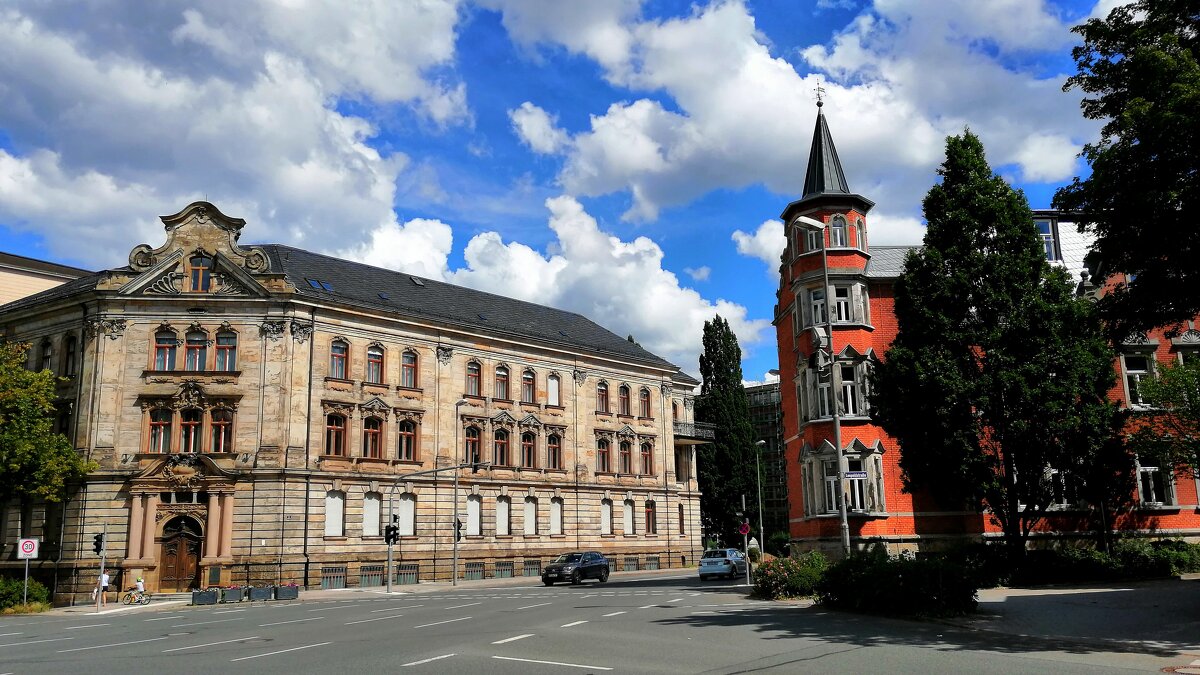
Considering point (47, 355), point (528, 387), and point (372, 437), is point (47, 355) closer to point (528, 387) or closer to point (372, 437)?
point (372, 437)

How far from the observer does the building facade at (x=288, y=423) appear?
4072 cm

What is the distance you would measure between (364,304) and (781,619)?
32.2 meters

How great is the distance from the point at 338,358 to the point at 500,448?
10954mm

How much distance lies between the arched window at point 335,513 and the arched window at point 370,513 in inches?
43.4

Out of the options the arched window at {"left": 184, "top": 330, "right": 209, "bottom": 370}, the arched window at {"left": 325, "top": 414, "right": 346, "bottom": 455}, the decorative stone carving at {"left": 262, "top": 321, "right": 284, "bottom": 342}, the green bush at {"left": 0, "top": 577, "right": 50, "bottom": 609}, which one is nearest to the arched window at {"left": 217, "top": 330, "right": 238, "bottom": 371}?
the arched window at {"left": 184, "top": 330, "right": 209, "bottom": 370}

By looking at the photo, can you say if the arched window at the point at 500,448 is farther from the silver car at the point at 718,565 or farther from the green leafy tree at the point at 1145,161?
the green leafy tree at the point at 1145,161

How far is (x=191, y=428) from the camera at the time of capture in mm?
42219

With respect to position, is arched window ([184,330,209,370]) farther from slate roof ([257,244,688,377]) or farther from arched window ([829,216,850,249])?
arched window ([829,216,850,249])

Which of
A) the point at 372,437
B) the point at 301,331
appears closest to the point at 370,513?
the point at 372,437

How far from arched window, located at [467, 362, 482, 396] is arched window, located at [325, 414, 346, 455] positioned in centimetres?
782

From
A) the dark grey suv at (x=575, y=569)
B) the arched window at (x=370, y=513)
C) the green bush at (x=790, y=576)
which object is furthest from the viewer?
the arched window at (x=370, y=513)

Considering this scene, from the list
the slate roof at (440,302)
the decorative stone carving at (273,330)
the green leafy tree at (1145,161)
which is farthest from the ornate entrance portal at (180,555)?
the green leafy tree at (1145,161)

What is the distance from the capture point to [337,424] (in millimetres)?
45094

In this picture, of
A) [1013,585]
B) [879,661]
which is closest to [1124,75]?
[879,661]
